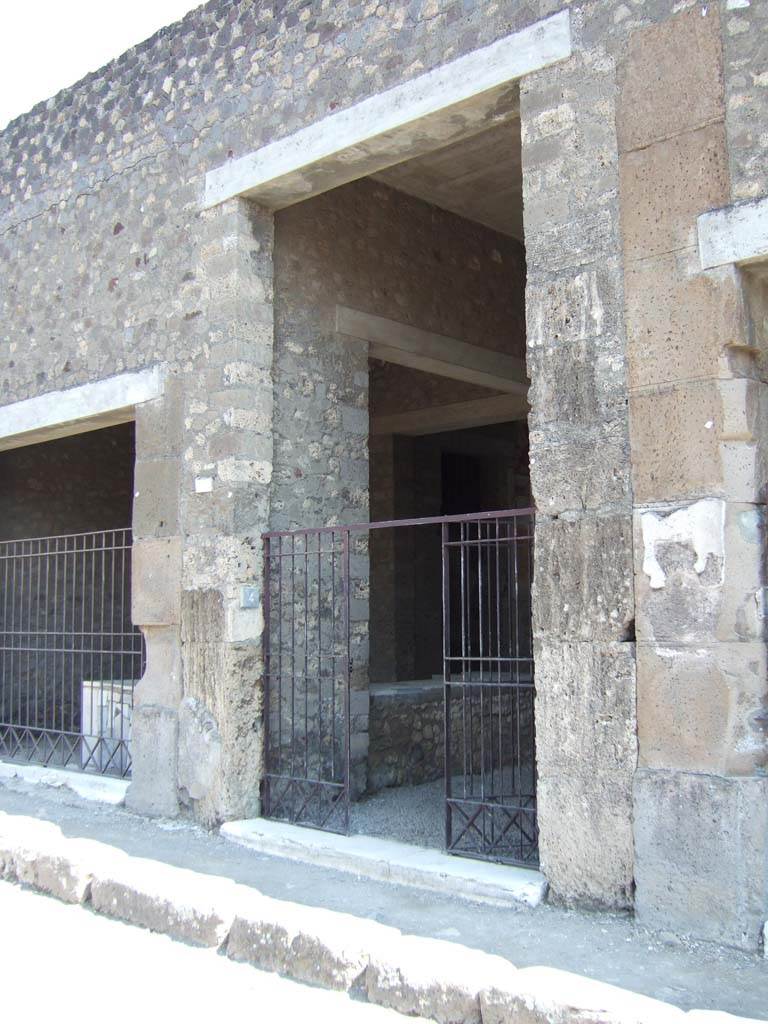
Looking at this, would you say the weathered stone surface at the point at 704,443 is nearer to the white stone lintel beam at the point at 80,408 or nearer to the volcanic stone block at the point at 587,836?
the volcanic stone block at the point at 587,836

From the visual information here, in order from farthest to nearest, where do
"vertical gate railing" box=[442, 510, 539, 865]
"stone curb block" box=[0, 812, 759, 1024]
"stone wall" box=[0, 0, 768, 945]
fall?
"vertical gate railing" box=[442, 510, 539, 865] → "stone wall" box=[0, 0, 768, 945] → "stone curb block" box=[0, 812, 759, 1024]

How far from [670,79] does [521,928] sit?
352 cm

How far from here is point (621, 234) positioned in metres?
4.30

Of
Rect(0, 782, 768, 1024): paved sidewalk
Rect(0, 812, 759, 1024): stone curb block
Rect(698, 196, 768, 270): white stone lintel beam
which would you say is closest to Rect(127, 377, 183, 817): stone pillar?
Rect(0, 782, 768, 1024): paved sidewalk

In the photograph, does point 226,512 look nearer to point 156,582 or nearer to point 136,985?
point 156,582

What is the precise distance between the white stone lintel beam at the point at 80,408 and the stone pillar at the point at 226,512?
48 cm

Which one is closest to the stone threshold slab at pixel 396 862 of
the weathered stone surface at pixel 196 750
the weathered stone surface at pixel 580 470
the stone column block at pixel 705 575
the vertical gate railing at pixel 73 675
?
the weathered stone surface at pixel 196 750

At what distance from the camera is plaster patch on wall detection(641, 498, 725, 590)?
154 inches

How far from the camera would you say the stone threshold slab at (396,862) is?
436cm

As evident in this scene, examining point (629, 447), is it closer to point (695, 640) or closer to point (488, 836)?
point (695, 640)

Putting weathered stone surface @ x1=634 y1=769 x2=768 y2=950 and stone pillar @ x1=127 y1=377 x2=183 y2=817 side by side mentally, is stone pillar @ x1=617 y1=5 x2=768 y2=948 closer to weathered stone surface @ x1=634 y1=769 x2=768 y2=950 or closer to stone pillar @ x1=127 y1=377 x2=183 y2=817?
weathered stone surface @ x1=634 y1=769 x2=768 y2=950

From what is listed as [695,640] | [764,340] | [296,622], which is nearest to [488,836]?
[296,622]

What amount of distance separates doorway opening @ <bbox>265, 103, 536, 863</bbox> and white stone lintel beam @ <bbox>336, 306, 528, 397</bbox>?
0.01 metres

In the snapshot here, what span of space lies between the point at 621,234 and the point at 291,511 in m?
2.73
